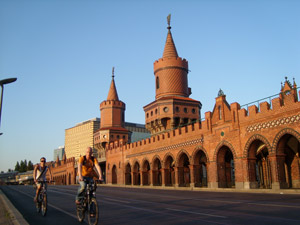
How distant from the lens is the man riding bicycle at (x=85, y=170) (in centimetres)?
767

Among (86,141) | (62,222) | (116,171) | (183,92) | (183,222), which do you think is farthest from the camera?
(86,141)

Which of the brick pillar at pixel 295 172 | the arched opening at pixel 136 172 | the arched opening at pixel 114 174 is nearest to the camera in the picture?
the brick pillar at pixel 295 172

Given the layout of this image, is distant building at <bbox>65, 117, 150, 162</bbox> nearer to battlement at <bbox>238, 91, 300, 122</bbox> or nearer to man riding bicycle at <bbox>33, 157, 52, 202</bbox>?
battlement at <bbox>238, 91, 300, 122</bbox>

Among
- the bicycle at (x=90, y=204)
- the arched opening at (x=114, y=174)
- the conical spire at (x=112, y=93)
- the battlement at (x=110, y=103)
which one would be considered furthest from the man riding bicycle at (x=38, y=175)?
the conical spire at (x=112, y=93)

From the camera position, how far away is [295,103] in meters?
21.0

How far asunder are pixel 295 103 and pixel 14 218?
18.7m

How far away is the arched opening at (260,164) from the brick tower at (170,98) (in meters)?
11.1

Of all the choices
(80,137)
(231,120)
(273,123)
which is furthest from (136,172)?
(80,137)

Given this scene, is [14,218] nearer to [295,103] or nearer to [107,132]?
[295,103]

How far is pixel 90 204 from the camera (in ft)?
24.1

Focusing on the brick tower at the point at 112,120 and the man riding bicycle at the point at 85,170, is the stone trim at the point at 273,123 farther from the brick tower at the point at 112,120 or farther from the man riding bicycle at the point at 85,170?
the brick tower at the point at 112,120

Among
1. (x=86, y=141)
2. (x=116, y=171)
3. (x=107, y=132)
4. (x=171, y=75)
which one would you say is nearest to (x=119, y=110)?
(x=107, y=132)

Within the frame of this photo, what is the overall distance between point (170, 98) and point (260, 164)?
13.8m

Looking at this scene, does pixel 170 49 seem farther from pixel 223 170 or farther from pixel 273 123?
pixel 273 123
